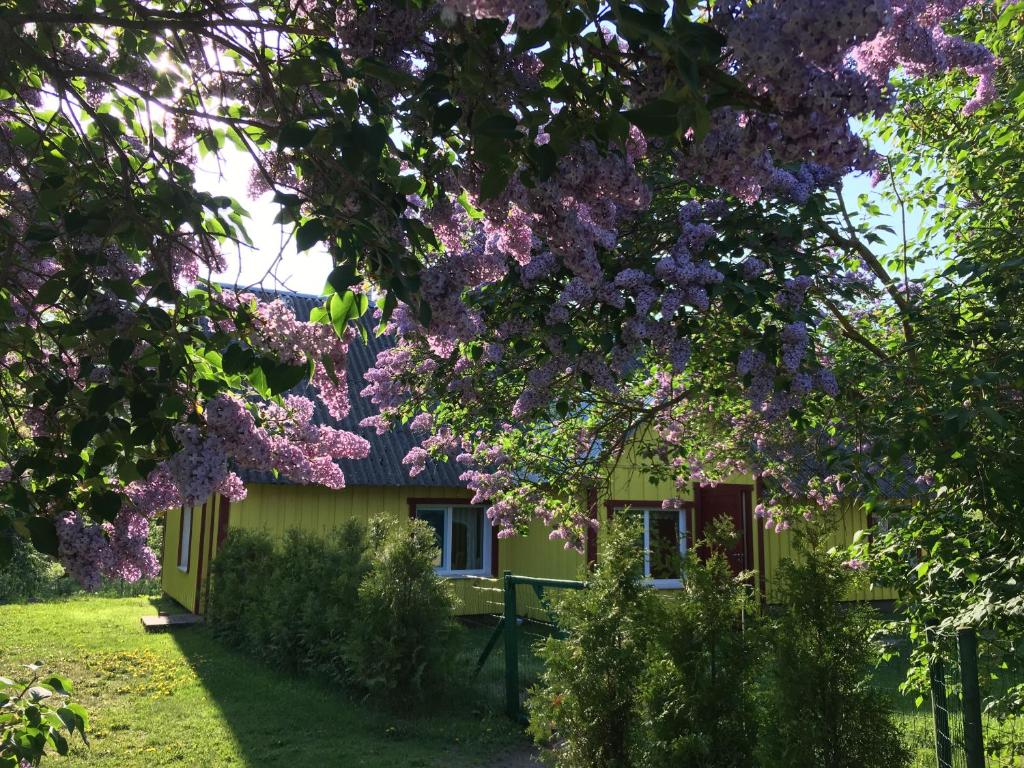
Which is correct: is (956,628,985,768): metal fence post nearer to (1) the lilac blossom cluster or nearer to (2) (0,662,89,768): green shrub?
(1) the lilac blossom cluster

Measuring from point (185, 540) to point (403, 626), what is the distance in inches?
369

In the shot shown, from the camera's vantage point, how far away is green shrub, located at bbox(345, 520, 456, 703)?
26.5ft

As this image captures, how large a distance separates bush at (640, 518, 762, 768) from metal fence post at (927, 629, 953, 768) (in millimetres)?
A: 921

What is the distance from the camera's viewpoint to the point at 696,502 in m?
15.1

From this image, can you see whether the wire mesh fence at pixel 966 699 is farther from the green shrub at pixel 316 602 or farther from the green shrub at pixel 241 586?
the green shrub at pixel 241 586

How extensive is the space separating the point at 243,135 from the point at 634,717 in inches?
170

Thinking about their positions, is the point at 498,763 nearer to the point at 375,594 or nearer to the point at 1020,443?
the point at 375,594

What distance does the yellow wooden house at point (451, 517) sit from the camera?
13414 millimetres

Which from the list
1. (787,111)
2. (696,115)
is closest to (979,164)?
(787,111)

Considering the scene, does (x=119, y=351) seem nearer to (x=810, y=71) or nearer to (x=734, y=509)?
(x=810, y=71)

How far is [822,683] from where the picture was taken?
162 inches

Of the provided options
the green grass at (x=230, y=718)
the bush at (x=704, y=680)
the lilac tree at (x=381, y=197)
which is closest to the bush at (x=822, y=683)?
the bush at (x=704, y=680)

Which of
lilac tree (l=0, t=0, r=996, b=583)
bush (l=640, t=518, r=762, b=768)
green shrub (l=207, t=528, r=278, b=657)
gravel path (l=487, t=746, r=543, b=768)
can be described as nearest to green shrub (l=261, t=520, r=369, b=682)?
green shrub (l=207, t=528, r=278, b=657)

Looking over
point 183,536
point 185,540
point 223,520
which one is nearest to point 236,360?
point 223,520
